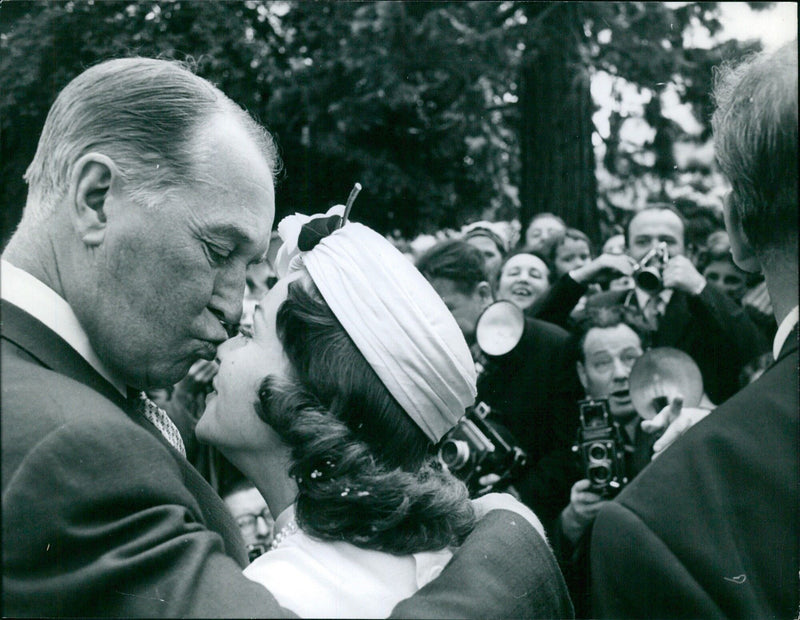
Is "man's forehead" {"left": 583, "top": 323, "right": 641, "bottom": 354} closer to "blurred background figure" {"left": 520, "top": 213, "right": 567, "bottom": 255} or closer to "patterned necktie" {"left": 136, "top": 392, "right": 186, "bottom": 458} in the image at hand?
"blurred background figure" {"left": 520, "top": 213, "right": 567, "bottom": 255}

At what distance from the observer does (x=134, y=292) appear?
200 centimetres

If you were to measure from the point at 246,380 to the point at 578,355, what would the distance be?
10.9 ft

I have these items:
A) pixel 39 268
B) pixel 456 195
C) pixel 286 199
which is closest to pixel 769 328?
pixel 286 199

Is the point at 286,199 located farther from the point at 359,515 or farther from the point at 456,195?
the point at 456,195

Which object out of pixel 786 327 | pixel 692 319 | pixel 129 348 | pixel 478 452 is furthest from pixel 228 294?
pixel 692 319

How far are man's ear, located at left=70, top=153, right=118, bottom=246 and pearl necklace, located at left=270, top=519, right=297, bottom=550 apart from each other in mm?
789

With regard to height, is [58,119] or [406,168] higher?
[58,119]

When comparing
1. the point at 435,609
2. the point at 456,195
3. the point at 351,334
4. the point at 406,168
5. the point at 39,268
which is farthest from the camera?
the point at 456,195

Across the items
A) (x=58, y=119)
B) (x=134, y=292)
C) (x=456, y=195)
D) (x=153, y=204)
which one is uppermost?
(x=58, y=119)

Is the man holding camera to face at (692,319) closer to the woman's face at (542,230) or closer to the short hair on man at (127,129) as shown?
the woman's face at (542,230)

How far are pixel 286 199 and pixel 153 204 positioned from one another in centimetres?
387

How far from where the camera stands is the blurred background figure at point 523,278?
616 cm

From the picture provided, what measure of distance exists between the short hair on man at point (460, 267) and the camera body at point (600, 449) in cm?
128

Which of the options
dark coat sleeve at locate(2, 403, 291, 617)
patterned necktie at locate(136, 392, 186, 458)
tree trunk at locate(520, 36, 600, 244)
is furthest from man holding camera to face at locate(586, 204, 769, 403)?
dark coat sleeve at locate(2, 403, 291, 617)
